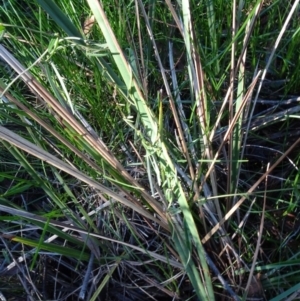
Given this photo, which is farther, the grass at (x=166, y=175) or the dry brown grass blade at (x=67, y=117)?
the grass at (x=166, y=175)

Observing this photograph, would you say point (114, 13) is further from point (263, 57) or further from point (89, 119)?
point (263, 57)

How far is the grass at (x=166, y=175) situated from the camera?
2.54 ft

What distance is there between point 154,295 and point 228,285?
14 centimetres

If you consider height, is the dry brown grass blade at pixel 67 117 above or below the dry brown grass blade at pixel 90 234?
above

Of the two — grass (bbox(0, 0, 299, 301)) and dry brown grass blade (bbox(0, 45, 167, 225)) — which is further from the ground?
dry brown grass blade (bbox(0, 45, 167, 225))

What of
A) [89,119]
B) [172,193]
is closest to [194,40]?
[172,193]

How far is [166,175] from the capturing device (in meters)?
0.72

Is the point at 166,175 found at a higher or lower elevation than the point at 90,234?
higher

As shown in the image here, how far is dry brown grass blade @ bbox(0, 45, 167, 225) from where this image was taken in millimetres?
633

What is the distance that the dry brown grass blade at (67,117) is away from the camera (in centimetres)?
63

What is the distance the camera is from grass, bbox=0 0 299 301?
775mm

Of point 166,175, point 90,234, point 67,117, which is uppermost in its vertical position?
point 67,117

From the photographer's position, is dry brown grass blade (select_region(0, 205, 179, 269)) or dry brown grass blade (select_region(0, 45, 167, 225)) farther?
dry brown grass blade (select_region(0, 205, 179, 269))

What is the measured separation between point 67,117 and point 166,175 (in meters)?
0.16
